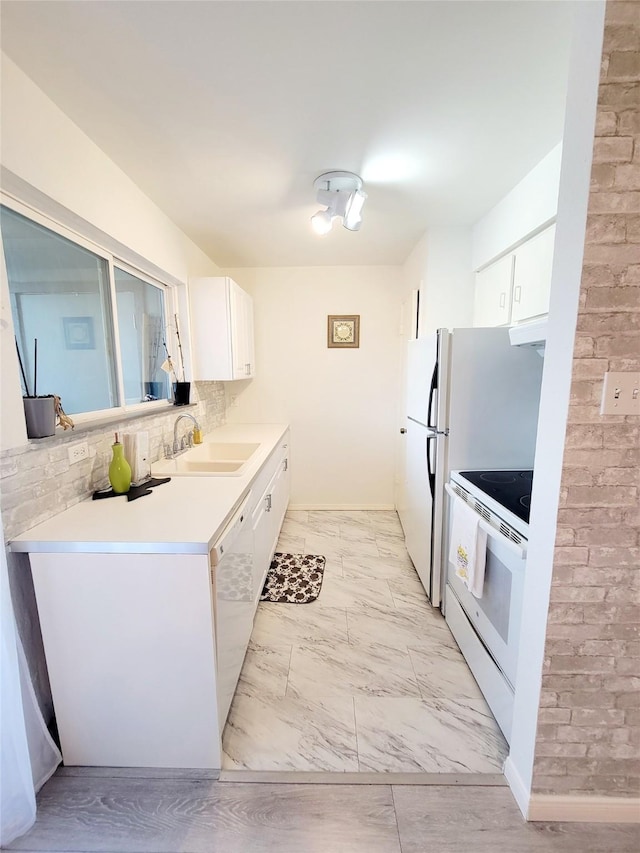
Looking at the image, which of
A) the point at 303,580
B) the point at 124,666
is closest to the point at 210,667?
the point at 124,666

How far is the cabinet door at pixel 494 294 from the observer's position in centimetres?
218

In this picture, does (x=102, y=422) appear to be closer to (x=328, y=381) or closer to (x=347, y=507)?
(x=328, y=381)

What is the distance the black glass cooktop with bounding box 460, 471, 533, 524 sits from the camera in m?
1.45

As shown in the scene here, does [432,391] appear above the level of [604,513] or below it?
above

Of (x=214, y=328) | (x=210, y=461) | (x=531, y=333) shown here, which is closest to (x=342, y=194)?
(x=531, y=333)

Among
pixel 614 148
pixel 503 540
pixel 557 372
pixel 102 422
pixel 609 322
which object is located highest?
pixel 614 148

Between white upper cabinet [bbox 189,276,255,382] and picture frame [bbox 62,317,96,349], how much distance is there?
1.00 meters

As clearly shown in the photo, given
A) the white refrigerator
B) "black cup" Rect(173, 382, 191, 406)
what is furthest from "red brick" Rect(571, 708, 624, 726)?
"black cup" Rect(173, 382, 191, 406)

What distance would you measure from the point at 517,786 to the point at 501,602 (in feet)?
1.88

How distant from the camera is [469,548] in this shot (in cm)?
161

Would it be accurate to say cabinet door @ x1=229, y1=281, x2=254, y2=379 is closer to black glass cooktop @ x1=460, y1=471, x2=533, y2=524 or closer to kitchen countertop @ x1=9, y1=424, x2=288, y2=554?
kitchen countertop @ x1=9, y1=424, x2=288, y2=554

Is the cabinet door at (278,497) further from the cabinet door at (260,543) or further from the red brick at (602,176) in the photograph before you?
the red brick at (602,176)

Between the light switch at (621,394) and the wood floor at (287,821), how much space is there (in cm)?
136

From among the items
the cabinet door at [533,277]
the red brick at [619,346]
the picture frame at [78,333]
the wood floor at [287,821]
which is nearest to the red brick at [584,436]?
the red brick at [619,346]
